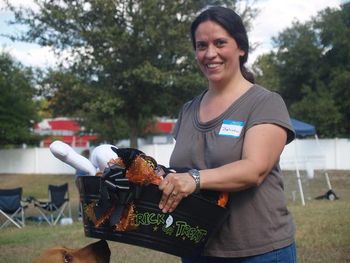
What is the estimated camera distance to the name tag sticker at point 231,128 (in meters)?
2.39

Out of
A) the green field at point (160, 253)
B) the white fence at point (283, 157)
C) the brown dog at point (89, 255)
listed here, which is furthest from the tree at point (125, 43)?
the brown dog at point (89, 255)

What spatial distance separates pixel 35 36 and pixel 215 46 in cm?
2203

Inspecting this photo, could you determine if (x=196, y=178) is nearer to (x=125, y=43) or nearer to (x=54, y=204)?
(x=54, y=204)

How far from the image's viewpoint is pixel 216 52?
2453 millimetres

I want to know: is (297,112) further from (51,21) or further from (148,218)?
(148,218)

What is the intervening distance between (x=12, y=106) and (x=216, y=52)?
104 ft

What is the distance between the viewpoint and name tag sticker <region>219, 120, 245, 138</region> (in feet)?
7.83

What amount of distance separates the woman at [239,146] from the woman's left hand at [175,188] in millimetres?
135

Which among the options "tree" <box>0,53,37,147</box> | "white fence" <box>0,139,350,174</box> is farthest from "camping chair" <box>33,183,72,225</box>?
"tree" <box>0,53,37,147</box>

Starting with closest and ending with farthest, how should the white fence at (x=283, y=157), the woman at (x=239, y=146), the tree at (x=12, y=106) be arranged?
1. the woman at (x=239, y=146)
2. the white fence at (x=283, y=157)
3. the tree at (x=12, y=106)

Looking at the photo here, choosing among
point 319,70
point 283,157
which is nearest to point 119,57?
point 283,157

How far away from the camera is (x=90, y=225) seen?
2402 millimetres

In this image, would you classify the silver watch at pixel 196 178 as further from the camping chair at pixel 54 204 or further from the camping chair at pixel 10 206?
the camping chair at pixel 54 204

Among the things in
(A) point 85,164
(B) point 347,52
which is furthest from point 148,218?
(B) point 347,52
